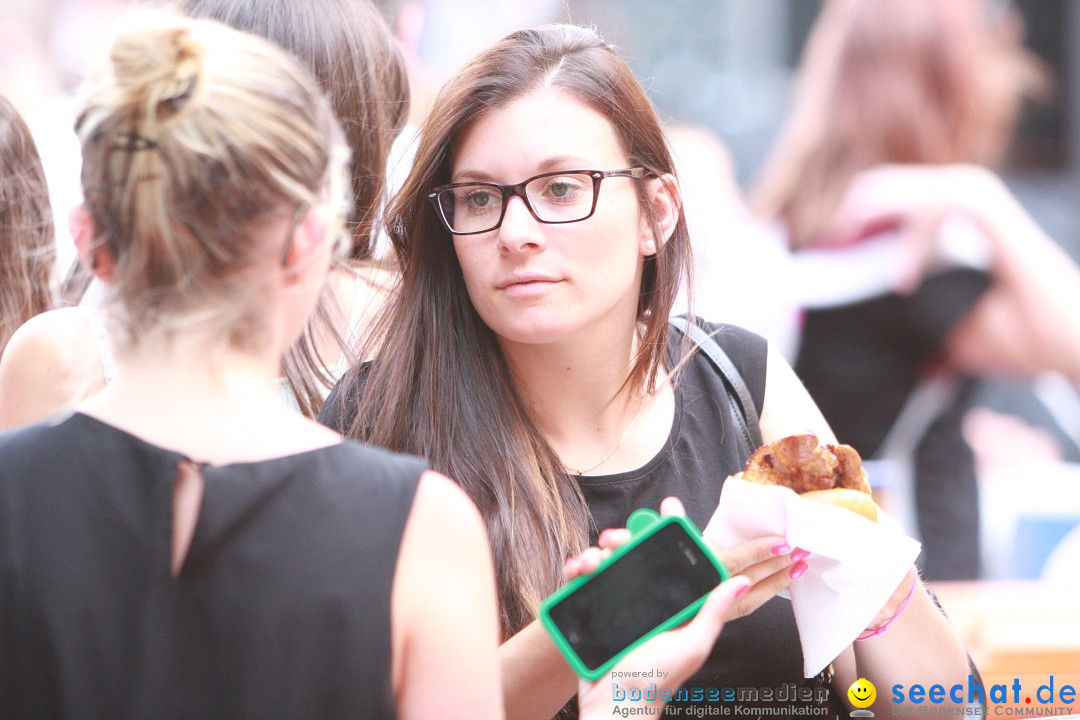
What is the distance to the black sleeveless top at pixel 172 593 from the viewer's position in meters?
1.13

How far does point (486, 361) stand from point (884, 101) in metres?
2.41

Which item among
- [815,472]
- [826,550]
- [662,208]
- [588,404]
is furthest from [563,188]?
[826,550]

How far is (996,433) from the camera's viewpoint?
4598 mm

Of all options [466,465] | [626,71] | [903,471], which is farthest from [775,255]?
[466,465]

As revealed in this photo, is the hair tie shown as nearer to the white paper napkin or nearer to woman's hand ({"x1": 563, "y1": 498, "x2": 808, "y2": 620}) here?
woman's hand ({"x1": 563, "y1": 498, "x2": 808, "y2": 620})

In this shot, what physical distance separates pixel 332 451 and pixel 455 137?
1.03 meters

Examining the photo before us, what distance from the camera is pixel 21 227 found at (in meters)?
2.57

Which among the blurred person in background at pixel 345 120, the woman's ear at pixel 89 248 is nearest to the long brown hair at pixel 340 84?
the blurred person in background at pixel 345 120

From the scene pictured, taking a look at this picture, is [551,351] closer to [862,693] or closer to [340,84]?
[340,84]

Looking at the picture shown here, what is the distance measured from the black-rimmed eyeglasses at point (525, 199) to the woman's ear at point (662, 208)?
6.3 inches

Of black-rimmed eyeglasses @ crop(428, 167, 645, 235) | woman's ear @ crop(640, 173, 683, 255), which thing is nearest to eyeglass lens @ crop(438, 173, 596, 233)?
black-rimmed eyeglasses @ crop(428, 167, 645, 235)

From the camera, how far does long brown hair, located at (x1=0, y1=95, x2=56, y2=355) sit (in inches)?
99.8

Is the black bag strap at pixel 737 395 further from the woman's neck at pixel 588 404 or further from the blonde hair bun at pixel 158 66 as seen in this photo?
the blonde hair bun at pixel 158 66

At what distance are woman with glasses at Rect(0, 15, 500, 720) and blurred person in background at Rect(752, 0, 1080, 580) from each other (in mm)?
2933
